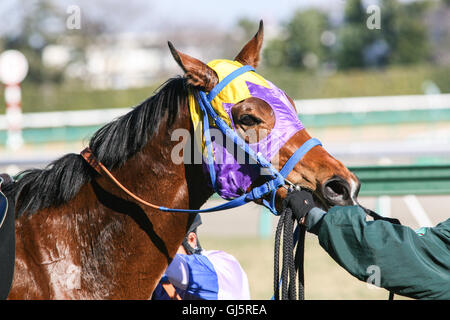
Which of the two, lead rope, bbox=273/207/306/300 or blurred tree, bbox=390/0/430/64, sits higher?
blurred tree, bbox=390/0/430/64

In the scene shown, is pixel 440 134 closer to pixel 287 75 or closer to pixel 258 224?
pixel 258 224

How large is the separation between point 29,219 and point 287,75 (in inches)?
896

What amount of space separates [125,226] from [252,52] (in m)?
1.01

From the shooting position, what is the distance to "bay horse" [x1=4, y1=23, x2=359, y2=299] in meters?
2.26

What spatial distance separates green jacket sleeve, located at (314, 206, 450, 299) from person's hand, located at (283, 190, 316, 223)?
10 centimetres

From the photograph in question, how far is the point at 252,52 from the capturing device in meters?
2.57

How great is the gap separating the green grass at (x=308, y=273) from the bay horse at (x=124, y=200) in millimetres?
2059

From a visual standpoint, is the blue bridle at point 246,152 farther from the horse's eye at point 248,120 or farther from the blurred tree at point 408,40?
the blurred tree at point 408,40

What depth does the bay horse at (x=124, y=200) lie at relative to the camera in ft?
7.43

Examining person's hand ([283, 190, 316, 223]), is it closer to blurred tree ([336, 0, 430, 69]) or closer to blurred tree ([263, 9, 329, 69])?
blurred tree ([263, 9, 329, 69])

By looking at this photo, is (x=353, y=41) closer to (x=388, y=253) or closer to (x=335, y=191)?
(x=335, y=191)

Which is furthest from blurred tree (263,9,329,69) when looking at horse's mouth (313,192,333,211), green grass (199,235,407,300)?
horse's mouth (313,192,333,211)

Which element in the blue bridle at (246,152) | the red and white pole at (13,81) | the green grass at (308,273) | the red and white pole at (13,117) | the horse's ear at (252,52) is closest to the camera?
the blue bridle at (246,152)

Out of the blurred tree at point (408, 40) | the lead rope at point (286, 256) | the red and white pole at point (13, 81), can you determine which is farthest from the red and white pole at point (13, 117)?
the blurred tree at point (408, 40)
